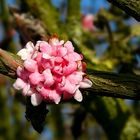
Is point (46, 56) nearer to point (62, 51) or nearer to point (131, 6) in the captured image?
point (62, 51)

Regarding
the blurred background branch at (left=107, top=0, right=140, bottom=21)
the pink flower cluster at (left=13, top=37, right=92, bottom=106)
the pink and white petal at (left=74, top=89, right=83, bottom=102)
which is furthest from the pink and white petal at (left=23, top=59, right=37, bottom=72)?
the blurred background branch at (left=107, top=0, right=140, bottom=21)

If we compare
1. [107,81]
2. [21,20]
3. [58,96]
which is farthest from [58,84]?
[21,20]

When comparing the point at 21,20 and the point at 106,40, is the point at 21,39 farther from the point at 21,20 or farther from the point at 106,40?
the point at 106,40

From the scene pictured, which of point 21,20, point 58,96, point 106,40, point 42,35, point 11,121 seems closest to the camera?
point 58,96

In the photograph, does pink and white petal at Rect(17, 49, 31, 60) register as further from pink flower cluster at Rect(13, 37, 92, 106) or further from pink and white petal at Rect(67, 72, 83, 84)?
pink and white petal at Rect(67, 72, 83, 84)

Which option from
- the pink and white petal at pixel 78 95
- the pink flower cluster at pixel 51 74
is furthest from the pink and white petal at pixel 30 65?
the pink and white petal at pixel 78 95

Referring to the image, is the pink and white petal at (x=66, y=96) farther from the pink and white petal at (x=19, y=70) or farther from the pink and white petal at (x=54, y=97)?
Answer: the pink and white petal at (x=19, y=70)

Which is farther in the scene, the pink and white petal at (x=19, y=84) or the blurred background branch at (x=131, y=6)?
the blurred background branch at (x=131, y=6)

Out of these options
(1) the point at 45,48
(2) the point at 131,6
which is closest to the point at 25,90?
(1) the point at 45,48
